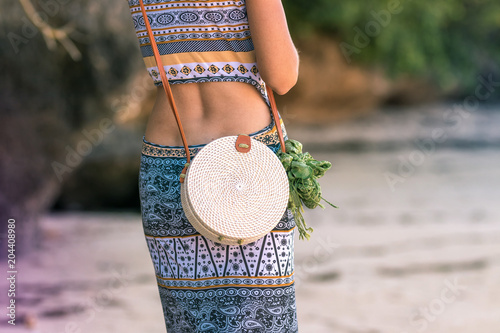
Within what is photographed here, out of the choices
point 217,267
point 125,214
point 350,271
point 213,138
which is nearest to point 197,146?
point 213,138

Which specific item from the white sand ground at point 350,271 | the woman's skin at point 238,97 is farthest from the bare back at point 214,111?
the white sand ground at point 350,271

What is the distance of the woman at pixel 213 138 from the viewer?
166 centimetres

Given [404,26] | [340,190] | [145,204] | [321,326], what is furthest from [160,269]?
[404,26]

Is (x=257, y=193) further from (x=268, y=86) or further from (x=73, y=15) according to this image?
(x=73, y=15)

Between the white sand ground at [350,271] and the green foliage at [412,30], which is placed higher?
the green foliage at [412,30]

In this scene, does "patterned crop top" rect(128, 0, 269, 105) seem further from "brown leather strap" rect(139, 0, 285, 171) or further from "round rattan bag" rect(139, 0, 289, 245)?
"round rattan bag" rect(139, 0, 289, 245)

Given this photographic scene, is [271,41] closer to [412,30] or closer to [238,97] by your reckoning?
[238,97]

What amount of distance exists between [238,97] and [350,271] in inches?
150

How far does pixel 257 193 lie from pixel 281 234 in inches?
6.2

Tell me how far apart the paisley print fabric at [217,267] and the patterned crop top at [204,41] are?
0.16 m

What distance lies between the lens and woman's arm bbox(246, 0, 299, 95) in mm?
1569

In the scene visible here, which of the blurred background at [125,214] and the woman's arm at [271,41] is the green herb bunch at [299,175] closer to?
the woman's arm at [271,41]

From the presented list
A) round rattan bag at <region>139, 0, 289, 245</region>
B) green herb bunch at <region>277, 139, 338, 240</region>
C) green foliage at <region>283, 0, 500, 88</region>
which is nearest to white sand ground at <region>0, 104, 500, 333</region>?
green herb bunch at <region>277, 139, 338, 240</region>

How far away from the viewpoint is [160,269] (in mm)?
1763
